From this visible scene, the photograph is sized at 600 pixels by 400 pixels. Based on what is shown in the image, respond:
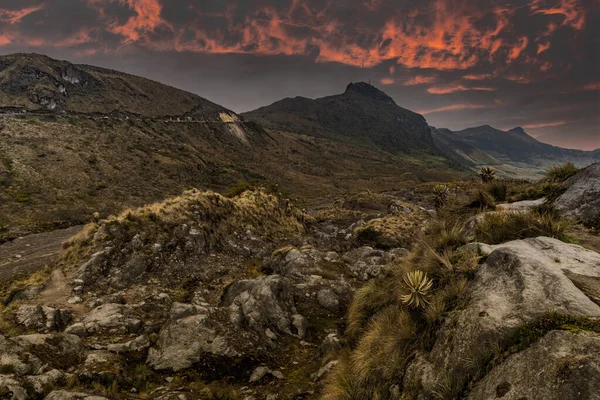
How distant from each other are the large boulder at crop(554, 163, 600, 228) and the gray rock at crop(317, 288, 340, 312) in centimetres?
888

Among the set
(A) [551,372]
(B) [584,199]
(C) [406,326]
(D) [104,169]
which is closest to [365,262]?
(B) [584,199]

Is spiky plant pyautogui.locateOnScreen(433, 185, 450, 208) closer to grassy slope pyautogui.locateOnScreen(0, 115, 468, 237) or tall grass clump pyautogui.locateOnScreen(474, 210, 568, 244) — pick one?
tall grass clump pyautogui.locateOnScreen(474, 210, 568, 244)

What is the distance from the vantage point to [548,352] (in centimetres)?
363

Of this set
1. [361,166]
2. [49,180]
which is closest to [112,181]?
[49,180]

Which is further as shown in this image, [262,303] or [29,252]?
[29,252]

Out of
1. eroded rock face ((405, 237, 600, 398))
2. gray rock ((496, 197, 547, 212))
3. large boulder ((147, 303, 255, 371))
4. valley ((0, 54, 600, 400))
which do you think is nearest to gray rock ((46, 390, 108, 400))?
valley ((0, 54, 600, 400))

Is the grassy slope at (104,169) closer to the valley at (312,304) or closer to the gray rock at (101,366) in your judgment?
the valley at (312,304)

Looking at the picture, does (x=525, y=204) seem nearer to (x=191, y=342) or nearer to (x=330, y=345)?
(x=330, y=345)

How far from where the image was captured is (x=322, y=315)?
12.7 m

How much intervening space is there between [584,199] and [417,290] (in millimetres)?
6004

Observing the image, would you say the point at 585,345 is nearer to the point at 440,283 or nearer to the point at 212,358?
the point at 440,283

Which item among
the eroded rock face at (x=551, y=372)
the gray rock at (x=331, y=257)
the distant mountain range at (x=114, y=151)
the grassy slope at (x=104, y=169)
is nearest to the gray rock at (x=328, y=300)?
the gray rock at (x=331, y=257)

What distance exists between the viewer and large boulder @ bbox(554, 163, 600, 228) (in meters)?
7.65

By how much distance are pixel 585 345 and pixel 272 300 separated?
31.6 ft
